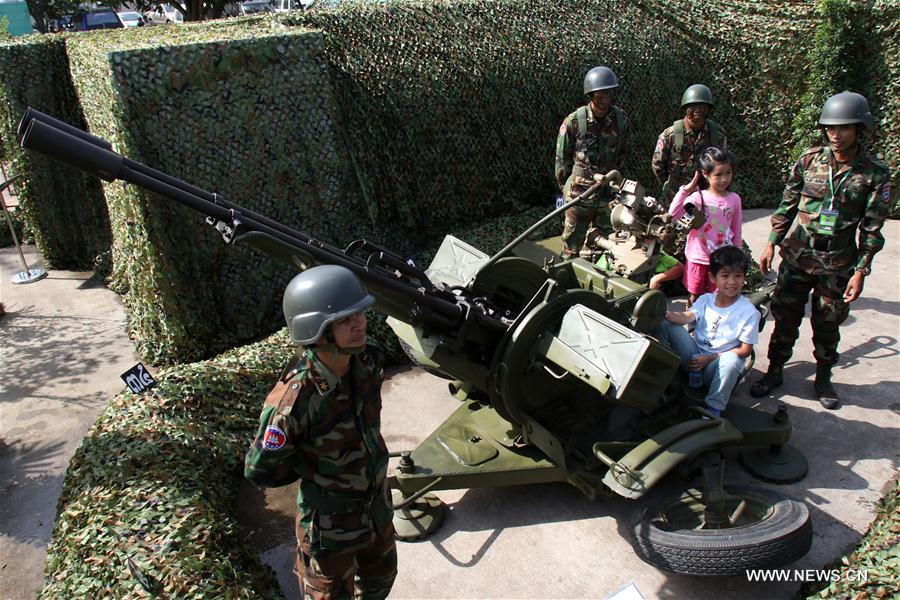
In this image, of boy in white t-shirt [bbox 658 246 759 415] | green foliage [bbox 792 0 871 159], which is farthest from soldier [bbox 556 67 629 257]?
green foliage [bbox 792 0 871 159]

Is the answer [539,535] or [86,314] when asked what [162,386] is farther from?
[86,314]

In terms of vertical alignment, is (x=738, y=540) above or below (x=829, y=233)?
below

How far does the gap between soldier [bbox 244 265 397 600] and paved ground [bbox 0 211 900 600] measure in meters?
1.06

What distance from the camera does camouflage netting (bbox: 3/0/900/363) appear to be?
666 cm

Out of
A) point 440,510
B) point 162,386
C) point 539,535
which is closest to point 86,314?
point 162,386

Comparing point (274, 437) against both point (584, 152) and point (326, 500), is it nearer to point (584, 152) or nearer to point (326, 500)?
point (326, 500)

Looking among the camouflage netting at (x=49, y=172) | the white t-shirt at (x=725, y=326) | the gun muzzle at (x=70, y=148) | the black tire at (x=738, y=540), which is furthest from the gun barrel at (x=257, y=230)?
the camouflage netting at (x=49, y=172)

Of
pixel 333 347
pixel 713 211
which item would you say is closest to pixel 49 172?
pixel 333 347

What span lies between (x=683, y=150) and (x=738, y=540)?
13.7ft

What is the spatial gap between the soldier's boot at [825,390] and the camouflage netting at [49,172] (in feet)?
27.0

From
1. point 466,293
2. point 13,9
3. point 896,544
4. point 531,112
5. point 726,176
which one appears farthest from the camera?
point 13,9

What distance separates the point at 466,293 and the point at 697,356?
5.65ft

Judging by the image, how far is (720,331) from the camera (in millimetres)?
4816

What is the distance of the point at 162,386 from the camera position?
17.3 feet
